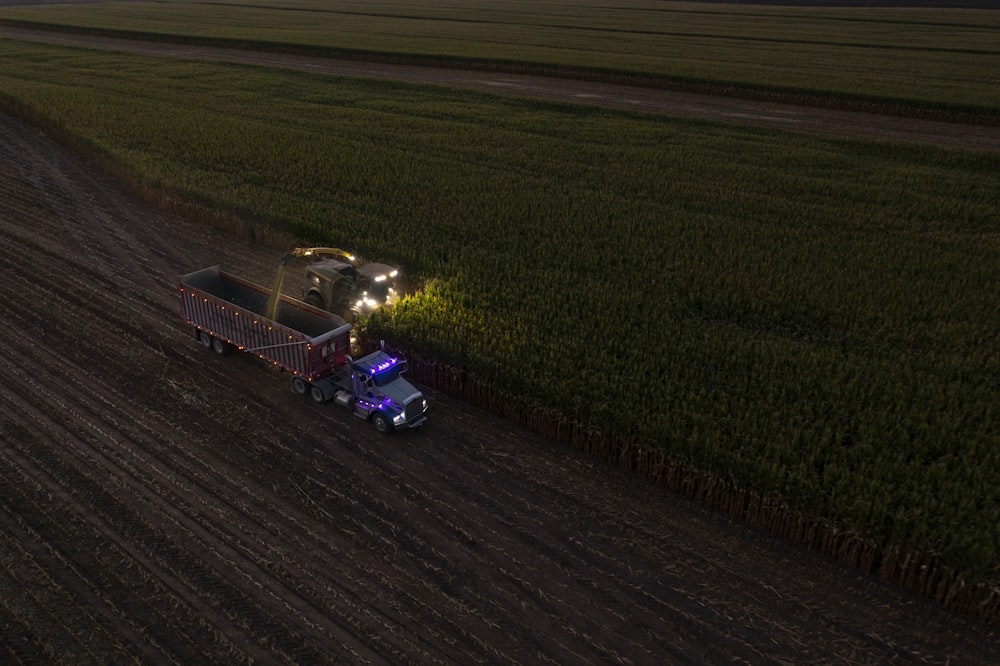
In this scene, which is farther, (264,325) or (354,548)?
(264,325)

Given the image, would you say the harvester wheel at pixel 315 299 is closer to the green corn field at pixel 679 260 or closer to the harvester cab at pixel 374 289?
the harvester cab at pixel 374 289

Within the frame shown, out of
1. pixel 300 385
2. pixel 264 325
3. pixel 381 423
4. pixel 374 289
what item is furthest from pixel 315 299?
pixel 381 423

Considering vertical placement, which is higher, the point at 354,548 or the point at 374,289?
the point at 374,289

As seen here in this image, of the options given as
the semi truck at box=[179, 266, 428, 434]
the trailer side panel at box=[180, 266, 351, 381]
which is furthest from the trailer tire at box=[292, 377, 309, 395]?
the trailer side panel at box=[180, 266, 351, 381]

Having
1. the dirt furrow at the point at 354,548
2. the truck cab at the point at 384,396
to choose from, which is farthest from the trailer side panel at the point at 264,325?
the dirt furrow at the point at 354,548

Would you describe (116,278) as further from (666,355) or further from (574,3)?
(574,3)

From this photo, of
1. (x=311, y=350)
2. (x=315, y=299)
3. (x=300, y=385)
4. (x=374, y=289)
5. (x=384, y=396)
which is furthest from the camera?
(x=315, y=299)

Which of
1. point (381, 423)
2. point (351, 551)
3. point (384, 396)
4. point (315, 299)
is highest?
point (315, 299)

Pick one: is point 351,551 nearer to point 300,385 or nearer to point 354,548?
point 354,548
